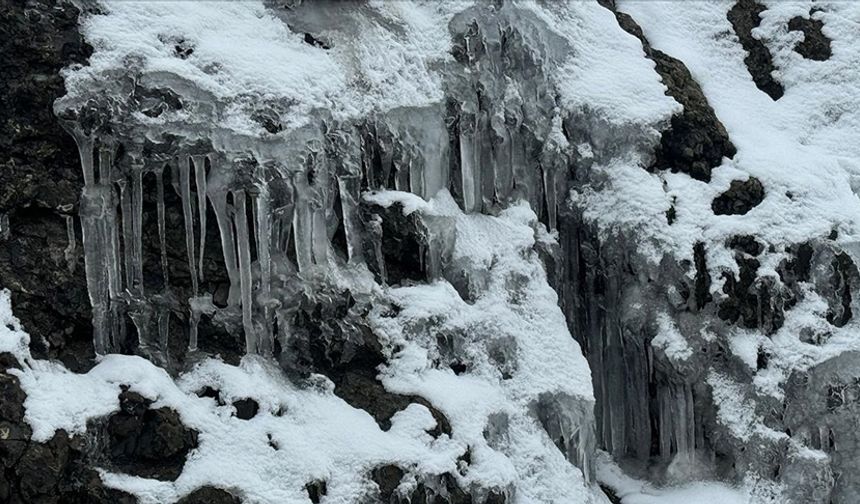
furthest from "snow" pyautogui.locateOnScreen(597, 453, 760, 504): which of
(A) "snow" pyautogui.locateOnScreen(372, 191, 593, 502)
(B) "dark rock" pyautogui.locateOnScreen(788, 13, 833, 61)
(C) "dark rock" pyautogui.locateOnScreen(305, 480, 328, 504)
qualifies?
(B) "dark rock" pyautogui.locateOnScreen(788, 13, 833, 61)

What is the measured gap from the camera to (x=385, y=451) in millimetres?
11258

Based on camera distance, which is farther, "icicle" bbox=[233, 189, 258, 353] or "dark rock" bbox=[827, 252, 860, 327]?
"dark rock" bbox=[827, 252, 860, 327]

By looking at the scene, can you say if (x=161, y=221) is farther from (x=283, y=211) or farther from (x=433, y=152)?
(x=433, y=152)

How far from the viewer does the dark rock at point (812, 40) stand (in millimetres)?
17881

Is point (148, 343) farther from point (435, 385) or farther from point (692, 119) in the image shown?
point (692, 119)

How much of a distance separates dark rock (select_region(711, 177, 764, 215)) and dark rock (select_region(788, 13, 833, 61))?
3.99m

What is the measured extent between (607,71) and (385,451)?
7.53m

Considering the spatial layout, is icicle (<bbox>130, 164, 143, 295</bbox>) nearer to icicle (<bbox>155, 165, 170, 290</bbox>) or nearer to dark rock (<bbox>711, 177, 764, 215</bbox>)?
icicle (<bbox>155, 165, 170, 290</bbox>)

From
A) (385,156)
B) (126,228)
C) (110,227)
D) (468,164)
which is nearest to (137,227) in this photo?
(126,228)

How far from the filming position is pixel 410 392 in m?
12.1

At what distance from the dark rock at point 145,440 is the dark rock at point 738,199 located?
8.20 meters

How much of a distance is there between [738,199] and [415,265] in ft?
16.2

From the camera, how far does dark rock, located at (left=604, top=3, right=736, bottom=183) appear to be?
15469mm

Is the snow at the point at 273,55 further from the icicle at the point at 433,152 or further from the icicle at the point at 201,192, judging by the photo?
the icicle at the point at 201,192
